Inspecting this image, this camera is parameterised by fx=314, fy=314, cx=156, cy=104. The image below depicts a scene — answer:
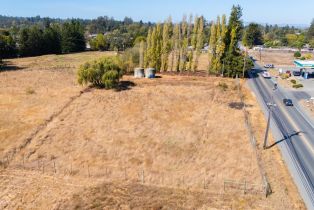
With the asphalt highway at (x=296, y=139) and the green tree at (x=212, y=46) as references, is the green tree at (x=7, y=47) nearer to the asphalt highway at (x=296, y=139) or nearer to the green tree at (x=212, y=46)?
the green tree at (x=212, y=46)

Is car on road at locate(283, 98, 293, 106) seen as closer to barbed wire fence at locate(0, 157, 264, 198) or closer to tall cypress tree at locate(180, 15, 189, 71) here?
barbed wire fence at locate(0, 157, 264, 198)

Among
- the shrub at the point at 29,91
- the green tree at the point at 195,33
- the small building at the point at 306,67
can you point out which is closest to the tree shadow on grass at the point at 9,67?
the shrub at the point at 29,91

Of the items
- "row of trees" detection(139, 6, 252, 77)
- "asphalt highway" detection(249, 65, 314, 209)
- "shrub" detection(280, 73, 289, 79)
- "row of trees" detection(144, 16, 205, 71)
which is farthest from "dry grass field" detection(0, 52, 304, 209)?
"shrub" detection(280, 73, 289, 79)

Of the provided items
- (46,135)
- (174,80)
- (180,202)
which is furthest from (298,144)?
(174,80)

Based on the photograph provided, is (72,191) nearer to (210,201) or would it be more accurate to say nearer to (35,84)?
(210,201)

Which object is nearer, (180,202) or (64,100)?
(180,202)

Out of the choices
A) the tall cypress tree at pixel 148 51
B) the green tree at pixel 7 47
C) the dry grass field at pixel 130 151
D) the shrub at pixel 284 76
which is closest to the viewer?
the dry grass field at pixel 130 151

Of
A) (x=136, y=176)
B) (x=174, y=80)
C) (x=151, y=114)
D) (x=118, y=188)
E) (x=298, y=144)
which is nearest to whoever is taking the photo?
(x=118, y=188)
